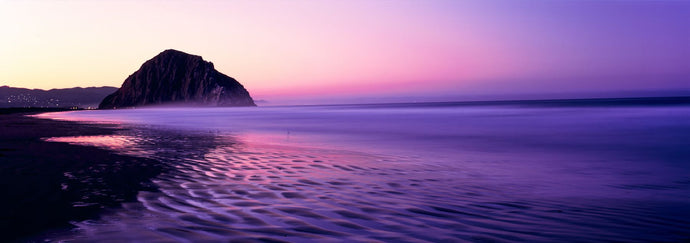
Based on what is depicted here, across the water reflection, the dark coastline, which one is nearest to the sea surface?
the water reflection

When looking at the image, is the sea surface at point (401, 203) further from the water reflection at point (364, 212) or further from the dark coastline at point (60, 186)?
the dark coastline at point (60, 186)

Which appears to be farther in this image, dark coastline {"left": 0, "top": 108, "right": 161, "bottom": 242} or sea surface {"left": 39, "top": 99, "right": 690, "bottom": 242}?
dark coastline {"left": 0, "top": 108, "right": 161, "bottom": 242}

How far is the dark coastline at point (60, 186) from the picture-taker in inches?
257

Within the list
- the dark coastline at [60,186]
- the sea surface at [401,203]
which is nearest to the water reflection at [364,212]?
the sea surface at [401,203]

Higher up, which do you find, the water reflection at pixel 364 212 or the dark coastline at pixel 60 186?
the water reflection at pixel 364 212

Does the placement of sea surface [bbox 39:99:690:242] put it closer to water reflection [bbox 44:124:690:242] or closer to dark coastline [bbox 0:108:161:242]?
water reflection [bbox 44:124:690:242]

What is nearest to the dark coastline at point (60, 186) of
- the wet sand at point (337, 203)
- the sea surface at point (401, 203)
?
the wet sand at point (337, 203)

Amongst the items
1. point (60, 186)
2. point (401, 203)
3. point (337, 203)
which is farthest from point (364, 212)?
point (60, 186)

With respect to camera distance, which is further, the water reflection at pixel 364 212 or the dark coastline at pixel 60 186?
the dark coastline at pixel 60 186

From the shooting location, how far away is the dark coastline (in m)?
6.53

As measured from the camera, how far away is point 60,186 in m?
9.48

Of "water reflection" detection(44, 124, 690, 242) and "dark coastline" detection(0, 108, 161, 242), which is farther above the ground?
"water reflection" detection(44, 124, 690, 242)

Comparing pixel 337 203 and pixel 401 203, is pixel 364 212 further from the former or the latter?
pixel 401 203

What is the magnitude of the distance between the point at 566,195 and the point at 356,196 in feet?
13.4
